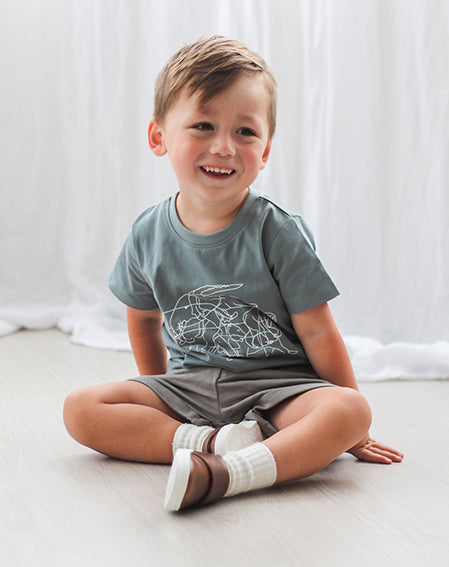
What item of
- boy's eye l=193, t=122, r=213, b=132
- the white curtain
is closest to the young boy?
boy's eye l=193, t=122, r=213, b=132

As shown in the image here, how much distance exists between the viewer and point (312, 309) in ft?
3.40

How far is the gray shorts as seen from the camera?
103cm

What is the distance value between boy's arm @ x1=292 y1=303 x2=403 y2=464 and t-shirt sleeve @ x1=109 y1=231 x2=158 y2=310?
0.77 ft

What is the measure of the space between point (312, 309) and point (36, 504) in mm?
427

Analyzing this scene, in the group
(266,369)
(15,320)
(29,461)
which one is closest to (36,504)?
(29,461)

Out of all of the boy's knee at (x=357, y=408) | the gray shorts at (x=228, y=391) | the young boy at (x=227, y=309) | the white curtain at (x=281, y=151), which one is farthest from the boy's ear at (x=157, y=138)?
the white curtain at (x=281, y=151)

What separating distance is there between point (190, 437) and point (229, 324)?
16 centimetres

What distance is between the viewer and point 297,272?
1.03m

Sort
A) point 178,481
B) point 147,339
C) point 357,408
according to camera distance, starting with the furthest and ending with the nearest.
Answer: point 147,339, point 357,408, point 178,481

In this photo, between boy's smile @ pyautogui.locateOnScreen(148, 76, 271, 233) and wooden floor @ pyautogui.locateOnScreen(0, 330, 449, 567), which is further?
boy's smile @ pyautogui.locateOnScreen(148, 76, 271, 233)

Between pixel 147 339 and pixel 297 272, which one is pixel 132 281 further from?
pixel 297 272

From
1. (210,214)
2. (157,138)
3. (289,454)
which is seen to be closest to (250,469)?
(289,454)

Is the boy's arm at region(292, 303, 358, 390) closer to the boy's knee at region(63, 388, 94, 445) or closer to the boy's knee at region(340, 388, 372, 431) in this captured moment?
the boy's knee at region(340, 388, 372, 431)

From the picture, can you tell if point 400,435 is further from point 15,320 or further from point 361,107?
point 15,320
